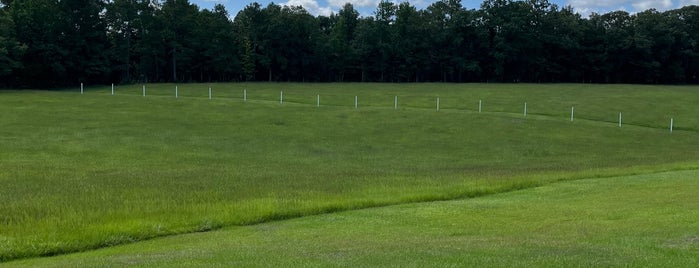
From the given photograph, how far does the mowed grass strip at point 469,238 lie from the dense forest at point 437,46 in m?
93.5

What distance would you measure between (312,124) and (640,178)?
24.5 metres

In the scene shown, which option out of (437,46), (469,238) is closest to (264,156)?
(469,238)

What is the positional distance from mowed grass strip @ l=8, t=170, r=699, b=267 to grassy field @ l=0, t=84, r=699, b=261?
162 cm

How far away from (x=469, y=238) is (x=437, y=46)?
4475 inches

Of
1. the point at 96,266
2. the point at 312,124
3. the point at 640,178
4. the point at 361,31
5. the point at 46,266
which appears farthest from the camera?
the point at 361,31

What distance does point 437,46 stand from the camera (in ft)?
398

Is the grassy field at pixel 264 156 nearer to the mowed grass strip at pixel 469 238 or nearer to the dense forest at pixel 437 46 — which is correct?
the mowed grass strip at pixel 469 238

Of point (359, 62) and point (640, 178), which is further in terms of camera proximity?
point (359, 62)

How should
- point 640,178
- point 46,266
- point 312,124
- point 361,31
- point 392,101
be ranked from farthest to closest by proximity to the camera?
1. point 361,31
2. point 392,101
3. point 312,124
4. point 640,178
5. point 46,266

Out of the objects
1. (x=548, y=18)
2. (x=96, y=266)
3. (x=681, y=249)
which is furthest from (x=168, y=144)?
(x=548, y=18)

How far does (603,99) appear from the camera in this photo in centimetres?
6431

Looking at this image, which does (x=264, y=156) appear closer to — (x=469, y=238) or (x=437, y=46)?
(x=469, y=238)

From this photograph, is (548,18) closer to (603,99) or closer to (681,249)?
(603,99)

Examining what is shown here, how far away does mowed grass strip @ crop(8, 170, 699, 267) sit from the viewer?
26.5 ft
